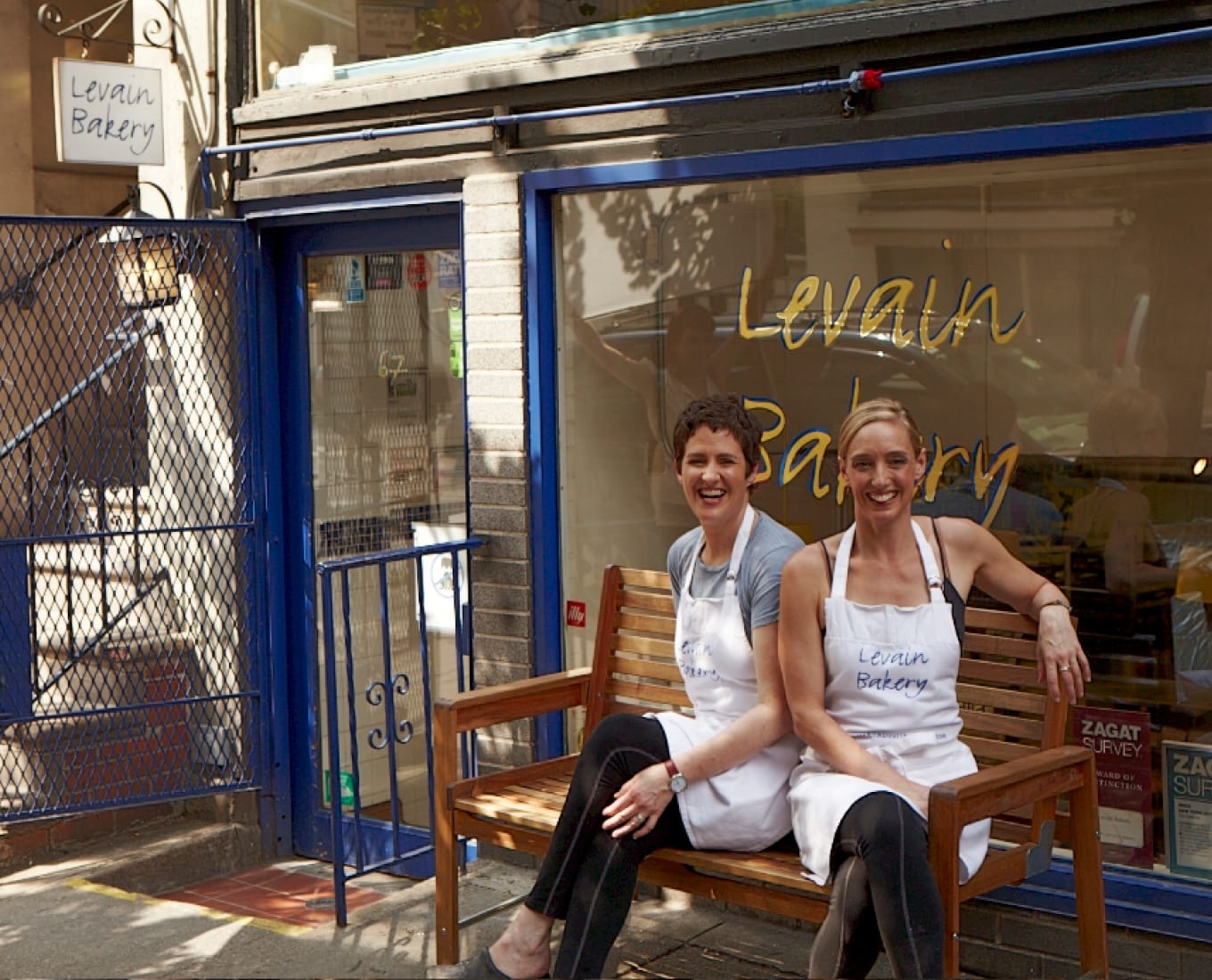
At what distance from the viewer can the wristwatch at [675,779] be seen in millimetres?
3836

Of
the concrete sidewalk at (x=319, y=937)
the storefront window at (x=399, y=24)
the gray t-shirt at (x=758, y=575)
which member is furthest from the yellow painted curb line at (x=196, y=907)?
the storefront window at (x=399, y=24)

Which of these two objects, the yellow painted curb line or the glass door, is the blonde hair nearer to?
the glass door

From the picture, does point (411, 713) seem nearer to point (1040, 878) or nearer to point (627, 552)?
point (627, 552)

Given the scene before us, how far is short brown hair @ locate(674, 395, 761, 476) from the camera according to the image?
4043 millimetres

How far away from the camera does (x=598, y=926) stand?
3807 mm

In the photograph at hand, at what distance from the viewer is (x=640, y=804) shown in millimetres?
3799

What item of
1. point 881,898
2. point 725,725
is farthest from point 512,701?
point 881,898

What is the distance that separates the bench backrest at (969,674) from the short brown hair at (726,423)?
61 centimetres

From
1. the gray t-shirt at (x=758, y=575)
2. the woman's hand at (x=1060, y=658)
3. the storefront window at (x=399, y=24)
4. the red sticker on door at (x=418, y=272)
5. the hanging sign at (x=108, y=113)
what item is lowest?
the woman's hand at (x=1060, y=658)

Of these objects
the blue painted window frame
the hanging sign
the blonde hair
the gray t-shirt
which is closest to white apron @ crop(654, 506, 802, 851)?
the gray t-shirt

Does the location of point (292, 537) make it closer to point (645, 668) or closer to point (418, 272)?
point (418, 272)

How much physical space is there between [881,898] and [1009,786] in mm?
403

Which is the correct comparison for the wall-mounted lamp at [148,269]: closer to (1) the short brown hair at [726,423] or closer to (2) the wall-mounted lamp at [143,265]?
(2) the wall-mounted lamp at [143,265]

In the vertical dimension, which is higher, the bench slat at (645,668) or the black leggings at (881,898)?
the bench slat at (645,668)
